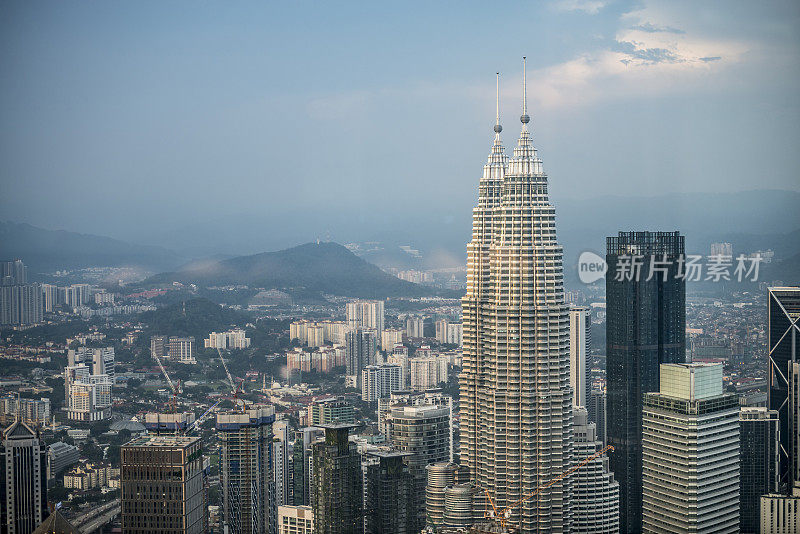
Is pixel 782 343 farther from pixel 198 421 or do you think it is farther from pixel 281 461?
pixel 198 421

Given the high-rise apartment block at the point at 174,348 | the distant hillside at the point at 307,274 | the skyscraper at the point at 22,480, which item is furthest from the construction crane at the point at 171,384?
the skyscraper at the point at 22,480

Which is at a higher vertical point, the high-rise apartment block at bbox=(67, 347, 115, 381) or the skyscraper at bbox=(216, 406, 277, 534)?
the high-rise apartment block at bbox=(67, 347, 115, 381)

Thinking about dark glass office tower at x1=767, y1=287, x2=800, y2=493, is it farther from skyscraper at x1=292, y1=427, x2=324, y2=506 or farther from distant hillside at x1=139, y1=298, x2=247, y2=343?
distant hillside at x1=139, y1=298, x2=247, y2=343

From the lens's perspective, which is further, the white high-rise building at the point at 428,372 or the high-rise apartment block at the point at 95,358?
the white high-rise building at the point at 428,372

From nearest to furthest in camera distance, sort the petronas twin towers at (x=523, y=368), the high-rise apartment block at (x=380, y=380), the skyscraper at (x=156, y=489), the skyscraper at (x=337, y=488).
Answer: the skyscraper at (x=156, y=489)
the petronas twin towers at (x=523, y=368)
the skyscraper at (x=337, y=488)
the high-rise apartment block at (x=380, y=380)

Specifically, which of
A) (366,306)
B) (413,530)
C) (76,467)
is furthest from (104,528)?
(366,306)

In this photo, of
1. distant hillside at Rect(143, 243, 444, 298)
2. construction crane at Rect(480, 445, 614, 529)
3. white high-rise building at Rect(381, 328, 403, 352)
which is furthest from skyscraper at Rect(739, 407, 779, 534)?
white high-rise building at Rect(381, 328, 403, 352)

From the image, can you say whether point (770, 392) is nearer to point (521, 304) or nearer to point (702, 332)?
point (702, 332)

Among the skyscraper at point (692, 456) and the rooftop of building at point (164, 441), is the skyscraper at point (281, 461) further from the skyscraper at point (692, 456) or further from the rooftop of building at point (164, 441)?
the skyscraper at point (692, 456)
